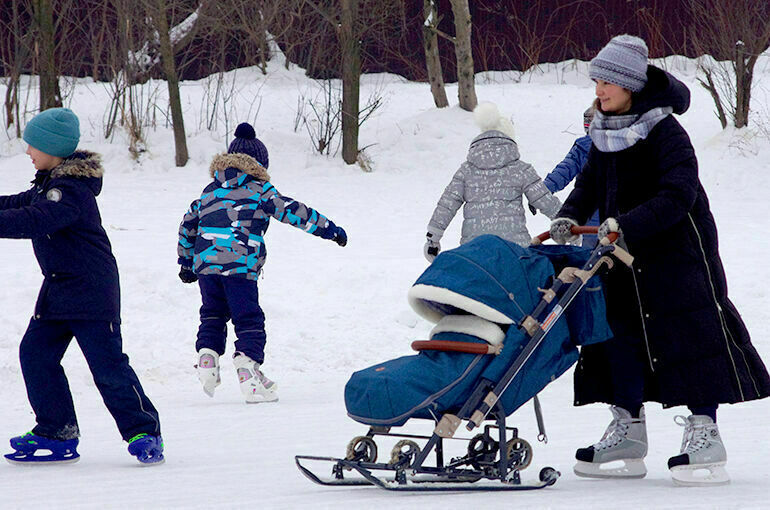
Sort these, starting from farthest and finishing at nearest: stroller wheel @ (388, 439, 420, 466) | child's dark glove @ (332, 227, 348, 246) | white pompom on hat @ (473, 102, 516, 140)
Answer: white pompom on hat @ (473, 102, 516, 140)
child's dark glove @ (332, 227, 348, 246)
stroller wheel @ (388, 439, 420, 466)

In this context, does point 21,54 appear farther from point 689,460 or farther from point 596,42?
point 689,460

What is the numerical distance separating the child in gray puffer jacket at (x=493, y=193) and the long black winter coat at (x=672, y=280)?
91.9 inches

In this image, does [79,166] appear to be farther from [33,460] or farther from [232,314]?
[232,314]

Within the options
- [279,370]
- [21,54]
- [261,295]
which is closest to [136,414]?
[279,370]

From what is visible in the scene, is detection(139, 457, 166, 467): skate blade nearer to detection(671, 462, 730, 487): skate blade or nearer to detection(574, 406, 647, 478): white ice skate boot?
detection(574, 406, 647, 478): white ice skate boot

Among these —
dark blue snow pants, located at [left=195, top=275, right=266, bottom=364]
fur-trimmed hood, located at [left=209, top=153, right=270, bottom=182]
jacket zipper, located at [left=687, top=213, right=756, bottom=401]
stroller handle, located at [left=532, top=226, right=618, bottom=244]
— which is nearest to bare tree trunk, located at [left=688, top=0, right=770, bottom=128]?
fur-trimmed hood, located at [left=209, top=153, right=270, bottom=182]

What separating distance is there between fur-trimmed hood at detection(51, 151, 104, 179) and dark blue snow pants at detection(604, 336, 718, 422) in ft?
7.73

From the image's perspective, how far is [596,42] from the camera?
22.6 metres

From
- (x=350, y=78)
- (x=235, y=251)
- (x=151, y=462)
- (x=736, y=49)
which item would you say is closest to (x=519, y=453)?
(x=151, y=462)

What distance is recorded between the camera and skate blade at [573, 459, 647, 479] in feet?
14.7

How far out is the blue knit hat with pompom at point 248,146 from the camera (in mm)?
6855

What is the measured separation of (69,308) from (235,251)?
1.94 meters

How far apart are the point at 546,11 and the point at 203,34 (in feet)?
23.2

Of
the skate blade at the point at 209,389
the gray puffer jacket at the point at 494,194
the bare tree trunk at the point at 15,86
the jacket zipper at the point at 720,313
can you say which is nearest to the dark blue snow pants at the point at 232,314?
the skate blade at the point at 209,389
